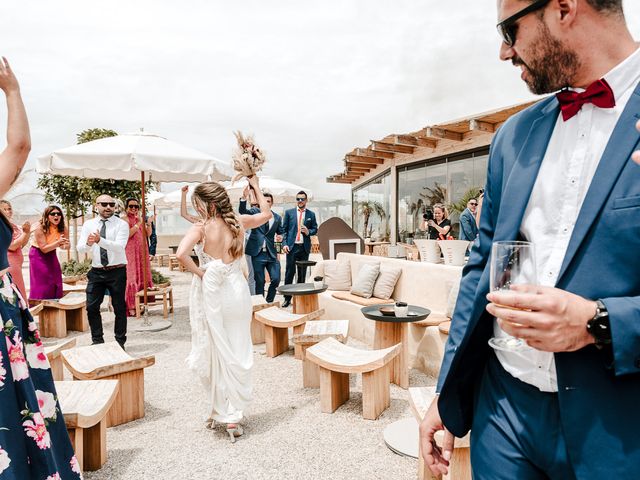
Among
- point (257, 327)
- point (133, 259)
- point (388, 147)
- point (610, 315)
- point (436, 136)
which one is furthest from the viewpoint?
point (388, 147)

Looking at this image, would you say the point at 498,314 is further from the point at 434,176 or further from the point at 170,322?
the point at 434,176

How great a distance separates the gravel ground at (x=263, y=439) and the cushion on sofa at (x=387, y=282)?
1709 mm

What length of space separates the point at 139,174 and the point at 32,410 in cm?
686

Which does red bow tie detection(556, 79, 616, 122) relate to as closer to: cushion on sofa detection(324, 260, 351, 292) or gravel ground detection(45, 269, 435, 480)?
gravel ground detection(45, 269, 435, 480)

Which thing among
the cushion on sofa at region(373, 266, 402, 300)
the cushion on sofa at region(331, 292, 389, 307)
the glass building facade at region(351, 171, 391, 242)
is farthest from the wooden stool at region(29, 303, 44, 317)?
the glass building facade at region(351, 171, 391, 242)

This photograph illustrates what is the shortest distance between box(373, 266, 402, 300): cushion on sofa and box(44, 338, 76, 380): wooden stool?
13.6 feet

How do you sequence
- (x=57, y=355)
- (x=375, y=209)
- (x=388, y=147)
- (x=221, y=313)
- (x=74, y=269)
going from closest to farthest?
(x=221, y=313)
(x=57, y=355)
(x=74, y=269)
(x=388, y=147)
(x=375, y=209)

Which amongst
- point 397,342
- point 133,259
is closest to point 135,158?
point 133,259

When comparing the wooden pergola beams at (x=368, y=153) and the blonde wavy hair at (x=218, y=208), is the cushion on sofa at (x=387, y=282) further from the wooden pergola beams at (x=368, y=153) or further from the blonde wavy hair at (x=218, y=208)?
the wooden pergola beams at (x=368, y=153)

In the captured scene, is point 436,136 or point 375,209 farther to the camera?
point 375,209

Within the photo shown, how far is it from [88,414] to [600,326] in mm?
3004

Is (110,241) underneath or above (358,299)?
above

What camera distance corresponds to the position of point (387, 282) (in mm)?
6668

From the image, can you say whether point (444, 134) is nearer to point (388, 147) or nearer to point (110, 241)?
point (388, 147)
